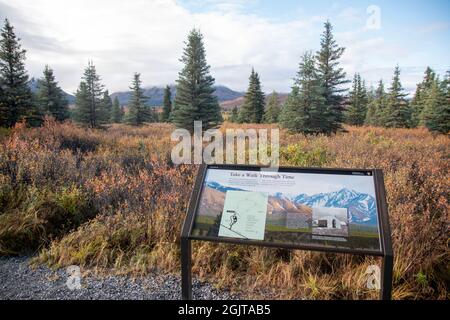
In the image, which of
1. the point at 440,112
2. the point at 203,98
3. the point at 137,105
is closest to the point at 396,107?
the point at 440,112

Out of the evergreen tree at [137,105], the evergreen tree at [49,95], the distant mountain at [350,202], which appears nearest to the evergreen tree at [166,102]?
the evergreen tree at [137,105]

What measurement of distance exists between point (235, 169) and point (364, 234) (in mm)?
1240

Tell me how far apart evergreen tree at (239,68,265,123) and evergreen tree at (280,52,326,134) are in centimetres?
1464

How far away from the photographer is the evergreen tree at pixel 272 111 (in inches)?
1420

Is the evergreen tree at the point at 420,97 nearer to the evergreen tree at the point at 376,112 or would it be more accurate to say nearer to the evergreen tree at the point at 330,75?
the evergreen tree at the point at 376,112

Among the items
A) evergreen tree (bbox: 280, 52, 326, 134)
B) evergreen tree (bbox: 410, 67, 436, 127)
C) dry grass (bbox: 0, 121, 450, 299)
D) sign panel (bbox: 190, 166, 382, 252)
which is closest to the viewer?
sign panel (bbox: 190, 166, 382, 252)

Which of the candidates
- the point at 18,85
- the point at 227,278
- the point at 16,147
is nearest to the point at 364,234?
the point at 227,278

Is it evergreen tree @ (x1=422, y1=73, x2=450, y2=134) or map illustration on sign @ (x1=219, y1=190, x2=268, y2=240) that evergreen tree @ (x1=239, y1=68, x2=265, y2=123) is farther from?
map illustration on sign @ (x1=219, y1=190, x2=268, y2=240)

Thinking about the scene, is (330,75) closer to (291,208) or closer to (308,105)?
(308,105)

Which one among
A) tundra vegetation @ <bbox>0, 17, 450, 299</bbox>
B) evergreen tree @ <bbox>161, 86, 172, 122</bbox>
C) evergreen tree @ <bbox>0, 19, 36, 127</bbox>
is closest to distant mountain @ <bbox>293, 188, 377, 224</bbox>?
tundra vegetation @ <bbox>0, 17, 450, 299</bbox>

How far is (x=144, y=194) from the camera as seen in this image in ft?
15.3

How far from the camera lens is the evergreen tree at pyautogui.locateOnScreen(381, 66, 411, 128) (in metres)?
28.3

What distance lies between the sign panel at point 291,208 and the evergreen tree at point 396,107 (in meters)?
30.0

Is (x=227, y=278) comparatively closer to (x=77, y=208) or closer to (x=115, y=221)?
(x=115, y=221)
